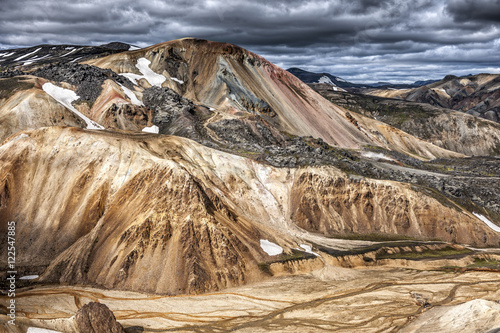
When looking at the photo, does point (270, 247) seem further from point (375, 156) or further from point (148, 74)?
point (148, 74)

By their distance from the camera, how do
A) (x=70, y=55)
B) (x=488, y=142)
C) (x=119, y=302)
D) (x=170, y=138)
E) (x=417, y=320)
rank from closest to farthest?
1. (x=417, y=320)
2. (x=119, y=302)
3. (x=170, y=138)
4. (x=488, y=142)
5. (x=70, y=55)

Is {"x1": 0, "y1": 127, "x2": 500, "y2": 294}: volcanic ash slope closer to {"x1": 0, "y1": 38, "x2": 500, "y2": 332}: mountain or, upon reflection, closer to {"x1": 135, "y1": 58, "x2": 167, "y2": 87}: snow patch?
{"x1": 0, "y1": 38, "x2": 500, "y2": 332}: mountain

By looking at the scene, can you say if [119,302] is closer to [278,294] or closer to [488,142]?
[278,294]

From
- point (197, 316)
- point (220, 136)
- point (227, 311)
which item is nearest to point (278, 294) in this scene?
point (227, 311)

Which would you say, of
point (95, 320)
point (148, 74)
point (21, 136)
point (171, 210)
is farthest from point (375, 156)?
point (95, 320)

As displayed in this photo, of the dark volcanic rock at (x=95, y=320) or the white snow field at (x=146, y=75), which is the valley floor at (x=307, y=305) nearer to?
the dark volcanic rock at (x=95, y=320)

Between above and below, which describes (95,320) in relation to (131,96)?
below

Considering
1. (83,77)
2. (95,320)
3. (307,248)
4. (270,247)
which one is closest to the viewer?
(95,320)
